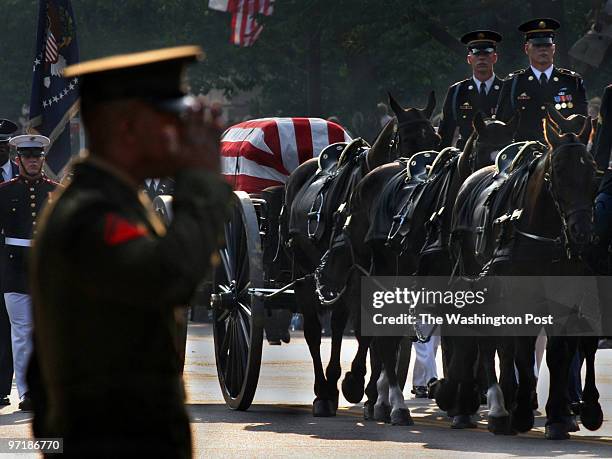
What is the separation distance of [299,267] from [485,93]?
6.30 ft

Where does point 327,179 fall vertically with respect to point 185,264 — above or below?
above

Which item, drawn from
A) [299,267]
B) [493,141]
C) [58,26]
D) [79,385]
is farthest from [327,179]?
[79,385]

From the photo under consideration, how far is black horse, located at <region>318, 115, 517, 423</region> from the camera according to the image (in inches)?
479

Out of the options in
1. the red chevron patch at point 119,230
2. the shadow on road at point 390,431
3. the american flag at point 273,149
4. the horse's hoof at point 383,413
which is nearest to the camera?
the red chevron patch at point 119,230

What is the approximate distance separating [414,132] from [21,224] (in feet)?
9.78

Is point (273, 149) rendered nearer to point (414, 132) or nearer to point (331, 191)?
point (331, 191)

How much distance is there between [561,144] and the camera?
10.7 metres

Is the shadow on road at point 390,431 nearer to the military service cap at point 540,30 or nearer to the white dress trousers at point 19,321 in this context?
the white dress trousers at point 19,321

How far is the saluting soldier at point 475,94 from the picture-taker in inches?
529

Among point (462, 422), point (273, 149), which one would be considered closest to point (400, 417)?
point (462, 422)

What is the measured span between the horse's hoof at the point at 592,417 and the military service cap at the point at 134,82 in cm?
771

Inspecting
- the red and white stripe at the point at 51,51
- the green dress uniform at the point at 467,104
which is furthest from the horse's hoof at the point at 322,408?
the red and white stripe at the point at 51,51

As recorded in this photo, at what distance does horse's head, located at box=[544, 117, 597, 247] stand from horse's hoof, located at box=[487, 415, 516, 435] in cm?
134

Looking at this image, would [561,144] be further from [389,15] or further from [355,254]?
[389,15]
